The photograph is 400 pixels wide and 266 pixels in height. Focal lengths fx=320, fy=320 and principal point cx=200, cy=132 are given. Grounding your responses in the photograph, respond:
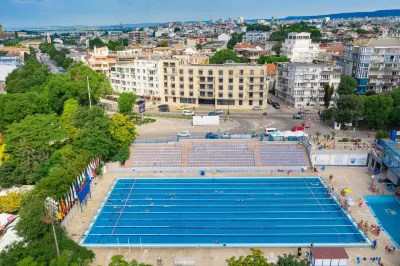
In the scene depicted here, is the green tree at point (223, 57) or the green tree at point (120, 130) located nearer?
the green tree at point (120, 130)

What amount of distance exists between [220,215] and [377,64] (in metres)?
51.9

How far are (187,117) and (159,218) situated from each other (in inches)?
1233

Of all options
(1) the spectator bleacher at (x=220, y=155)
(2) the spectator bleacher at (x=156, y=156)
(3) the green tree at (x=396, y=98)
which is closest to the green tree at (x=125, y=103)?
(2) the spectator bleacher at (x=156, y=156)

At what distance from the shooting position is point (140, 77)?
73875 millimetres

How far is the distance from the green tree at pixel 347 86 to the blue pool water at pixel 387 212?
3053 cm

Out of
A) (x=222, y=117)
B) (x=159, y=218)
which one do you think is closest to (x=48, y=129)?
(x=159, y=218)

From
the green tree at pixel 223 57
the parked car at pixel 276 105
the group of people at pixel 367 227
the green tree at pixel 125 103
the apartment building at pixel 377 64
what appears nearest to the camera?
the group of people at pixel 367 227

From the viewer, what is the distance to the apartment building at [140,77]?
70.7 m

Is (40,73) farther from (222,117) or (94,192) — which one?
(94,192)

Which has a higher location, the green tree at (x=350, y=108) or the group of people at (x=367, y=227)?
the green tree at (x=350, y=108)

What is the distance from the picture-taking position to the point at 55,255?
22.2 metres

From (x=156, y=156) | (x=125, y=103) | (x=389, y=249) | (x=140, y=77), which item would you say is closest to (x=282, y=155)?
(x=156, y=156)

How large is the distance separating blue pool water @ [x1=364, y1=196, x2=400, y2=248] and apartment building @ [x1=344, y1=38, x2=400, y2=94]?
3747cm

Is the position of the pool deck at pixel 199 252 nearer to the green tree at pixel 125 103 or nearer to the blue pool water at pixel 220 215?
the blue pool water at pixel 220 215
